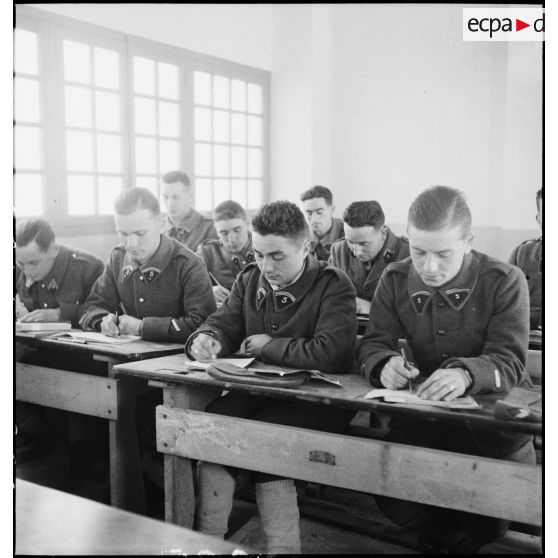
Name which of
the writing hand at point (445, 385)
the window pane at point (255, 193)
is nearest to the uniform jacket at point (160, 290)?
the writing hand at point (445, 385)

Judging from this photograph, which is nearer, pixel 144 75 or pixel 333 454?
pixel 333 454

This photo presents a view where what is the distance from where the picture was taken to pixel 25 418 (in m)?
2.69

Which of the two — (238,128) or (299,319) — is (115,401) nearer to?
(299,319)

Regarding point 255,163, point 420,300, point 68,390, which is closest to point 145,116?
point 255,163

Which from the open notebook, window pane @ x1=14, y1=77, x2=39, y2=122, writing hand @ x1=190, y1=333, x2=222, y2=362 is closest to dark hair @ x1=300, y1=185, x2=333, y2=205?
window pane @ x1=14, y1=77, x2=39, y2=122

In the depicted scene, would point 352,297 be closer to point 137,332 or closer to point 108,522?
point 137,332

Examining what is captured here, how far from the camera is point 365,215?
11.3ft

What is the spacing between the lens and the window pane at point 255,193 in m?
5.22

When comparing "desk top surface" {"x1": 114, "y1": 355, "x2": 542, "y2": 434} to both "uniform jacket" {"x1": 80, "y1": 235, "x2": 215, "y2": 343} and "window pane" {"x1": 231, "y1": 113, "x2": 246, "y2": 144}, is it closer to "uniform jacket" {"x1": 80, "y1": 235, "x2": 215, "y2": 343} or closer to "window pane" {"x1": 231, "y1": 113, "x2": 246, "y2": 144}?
"uniform jacket" {"x1": 80, "y1": 235, "x2": 215, "y2": 343}

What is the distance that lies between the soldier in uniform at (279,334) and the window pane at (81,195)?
1675mm

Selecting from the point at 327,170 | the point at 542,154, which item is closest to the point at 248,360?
the point at 542,154

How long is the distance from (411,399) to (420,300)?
45cm

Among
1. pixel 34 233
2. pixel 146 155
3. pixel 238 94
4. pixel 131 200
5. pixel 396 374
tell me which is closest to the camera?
pixel 396 374

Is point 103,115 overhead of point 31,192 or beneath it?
overhead
